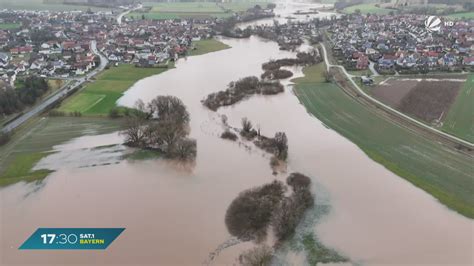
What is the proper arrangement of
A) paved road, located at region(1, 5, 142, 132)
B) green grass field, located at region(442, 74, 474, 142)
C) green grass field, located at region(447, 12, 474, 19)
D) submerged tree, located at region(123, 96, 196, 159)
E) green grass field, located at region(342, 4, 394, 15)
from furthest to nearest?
green grass field, located at region(342, 4, 394, 15)
green grass field, located at region(447, 12, 474, 19)
paved road, located at region(1, 5, 142, 132)
green grass field, located at region(442, 74, 474, 142)
submerged tree, located at region(123, 96, 196, 159)

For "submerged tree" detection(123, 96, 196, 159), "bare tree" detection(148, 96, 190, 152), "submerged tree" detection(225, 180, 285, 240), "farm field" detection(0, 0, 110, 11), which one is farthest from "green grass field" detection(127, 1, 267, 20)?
"submerged tree" detection(225, 180, 285, 240)

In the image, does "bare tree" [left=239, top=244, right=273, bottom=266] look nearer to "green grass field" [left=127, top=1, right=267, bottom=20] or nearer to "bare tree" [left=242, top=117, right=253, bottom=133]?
"bare tree" [left=242, top=117, right=253, bottom=133]

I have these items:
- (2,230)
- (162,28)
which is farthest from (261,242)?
(162,28)

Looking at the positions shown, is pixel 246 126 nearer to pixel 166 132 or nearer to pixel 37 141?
pixel 166 132

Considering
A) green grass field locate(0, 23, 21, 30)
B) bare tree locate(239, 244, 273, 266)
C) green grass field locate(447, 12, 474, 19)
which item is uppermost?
green grass field locate(447, 12, 474, 19)

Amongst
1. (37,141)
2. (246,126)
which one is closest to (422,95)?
(246,126)

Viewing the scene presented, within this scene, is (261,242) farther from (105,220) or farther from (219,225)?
(105,220)

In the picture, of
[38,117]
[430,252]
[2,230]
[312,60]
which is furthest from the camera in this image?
[312,60]

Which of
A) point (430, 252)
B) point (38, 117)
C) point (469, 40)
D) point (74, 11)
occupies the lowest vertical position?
point (430, 252)
